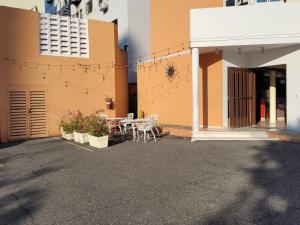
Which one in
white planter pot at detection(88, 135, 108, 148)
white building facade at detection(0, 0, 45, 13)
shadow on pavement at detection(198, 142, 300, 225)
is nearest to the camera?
shadow on pavement at detection(198, 142, 300, 225)

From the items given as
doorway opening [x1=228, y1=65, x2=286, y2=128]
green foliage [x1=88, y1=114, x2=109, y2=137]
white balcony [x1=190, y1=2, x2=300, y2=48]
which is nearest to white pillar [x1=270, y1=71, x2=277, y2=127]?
doorway opening [x1=228, y1=65, x2=286, y2=128]

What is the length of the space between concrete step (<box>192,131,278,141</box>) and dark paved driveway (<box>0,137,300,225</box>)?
0.78 meters

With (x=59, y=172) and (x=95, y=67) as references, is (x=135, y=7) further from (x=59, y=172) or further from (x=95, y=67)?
(x=59, y=172)

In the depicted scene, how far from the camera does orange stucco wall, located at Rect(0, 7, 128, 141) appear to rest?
1281 centimetres

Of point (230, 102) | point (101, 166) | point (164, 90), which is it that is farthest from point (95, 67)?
point (101, 166)

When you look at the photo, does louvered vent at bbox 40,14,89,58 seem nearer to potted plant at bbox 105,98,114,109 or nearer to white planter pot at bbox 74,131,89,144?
potted plant at bbox 105,98,114,109

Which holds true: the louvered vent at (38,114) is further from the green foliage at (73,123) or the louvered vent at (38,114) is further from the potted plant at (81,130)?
the potted plant at (81,130)

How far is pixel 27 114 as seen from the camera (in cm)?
1333

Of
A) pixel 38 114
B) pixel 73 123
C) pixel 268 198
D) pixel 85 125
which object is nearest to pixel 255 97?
pixel 85 125

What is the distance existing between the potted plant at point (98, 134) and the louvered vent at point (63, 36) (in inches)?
177

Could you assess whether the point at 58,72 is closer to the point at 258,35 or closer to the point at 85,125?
the point at 85,125

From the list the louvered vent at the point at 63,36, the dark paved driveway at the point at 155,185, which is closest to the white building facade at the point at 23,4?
the louvered vent at the point at 63,36

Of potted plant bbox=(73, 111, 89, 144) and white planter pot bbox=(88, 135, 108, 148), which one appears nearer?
→ white planter pot bbox=(88, 135, 108, 148)

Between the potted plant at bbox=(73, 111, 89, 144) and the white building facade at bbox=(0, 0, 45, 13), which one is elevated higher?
the white building facade at bbox=(0, 0, 45, 13)
